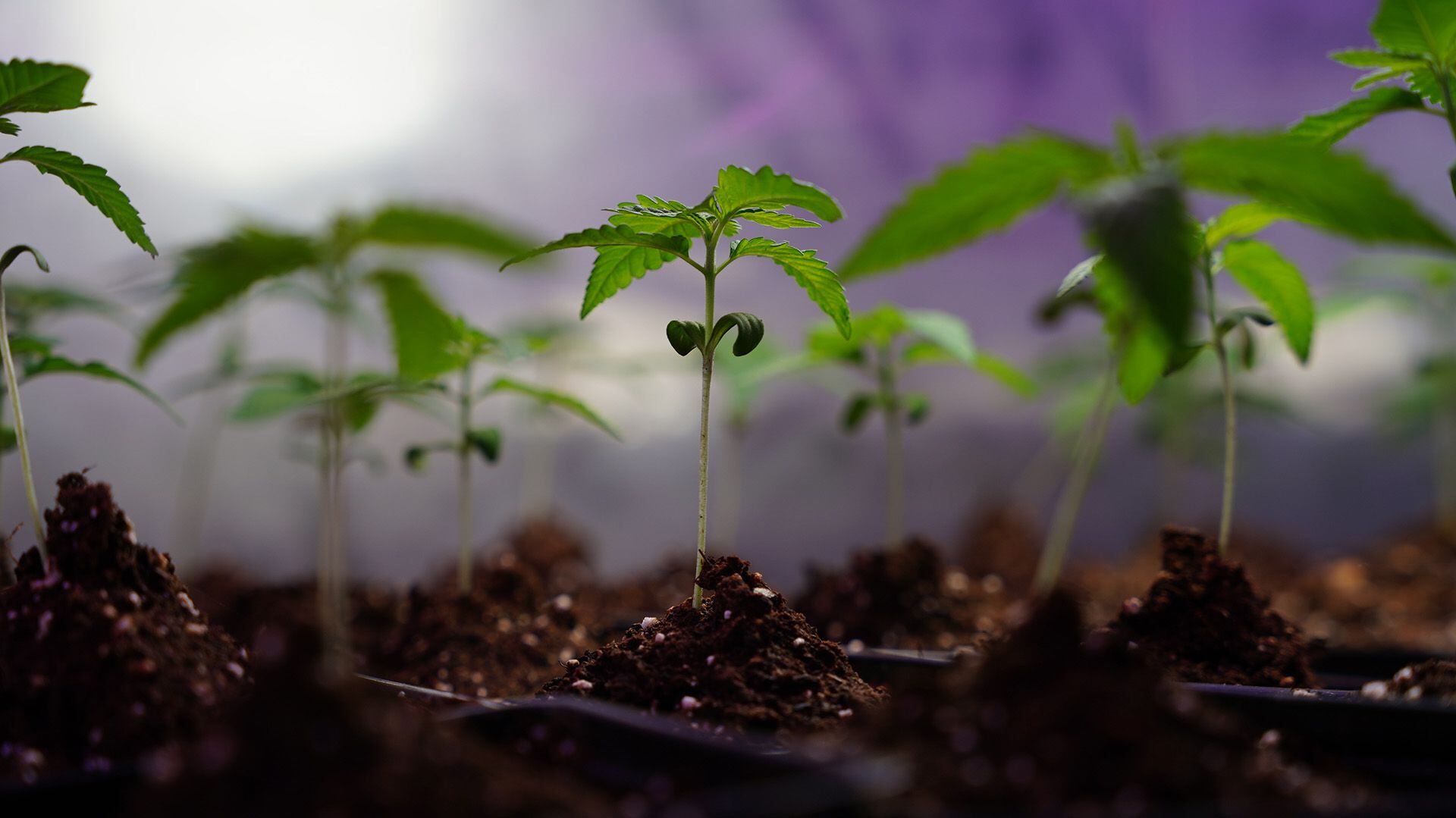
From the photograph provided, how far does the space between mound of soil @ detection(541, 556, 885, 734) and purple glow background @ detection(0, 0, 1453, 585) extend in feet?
4.09

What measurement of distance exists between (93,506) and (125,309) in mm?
757

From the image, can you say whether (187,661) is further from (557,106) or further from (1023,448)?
(1023,448)

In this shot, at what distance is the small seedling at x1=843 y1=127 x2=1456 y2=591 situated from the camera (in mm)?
530

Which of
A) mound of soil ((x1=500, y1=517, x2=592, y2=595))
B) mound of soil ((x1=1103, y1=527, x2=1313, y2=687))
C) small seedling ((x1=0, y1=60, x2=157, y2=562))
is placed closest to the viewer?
small seedling ((x1=0, y1=60, x2=157, y2=562))

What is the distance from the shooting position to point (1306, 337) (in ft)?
3.53

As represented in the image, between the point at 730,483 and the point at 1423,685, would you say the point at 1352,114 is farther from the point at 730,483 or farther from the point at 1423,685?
the point at 730,483

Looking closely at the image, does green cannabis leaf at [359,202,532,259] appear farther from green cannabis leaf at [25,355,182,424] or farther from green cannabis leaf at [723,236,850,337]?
green cannabis leaf at [25,355,182,424]

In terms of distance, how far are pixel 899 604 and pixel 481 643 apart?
30.6 inches

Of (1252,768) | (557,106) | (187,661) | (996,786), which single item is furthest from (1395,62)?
(557,106)

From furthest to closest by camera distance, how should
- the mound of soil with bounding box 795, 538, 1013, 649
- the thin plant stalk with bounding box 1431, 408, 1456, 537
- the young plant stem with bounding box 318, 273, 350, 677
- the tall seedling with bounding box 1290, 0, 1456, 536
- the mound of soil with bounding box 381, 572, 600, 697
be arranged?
the thin plant stalk with bounding box 1431, 408, 1456, 537 < the mound of soil with bounding box 795, 538, 1013, 649 < the mound of soil with bounding box 381, 572, 600, 697 < the tall seedling with bounding box 1290, 0, 1456, 536 < the young plant stem with bounding box 318, 273, 350, 677

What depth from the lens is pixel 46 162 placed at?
82 centimetres

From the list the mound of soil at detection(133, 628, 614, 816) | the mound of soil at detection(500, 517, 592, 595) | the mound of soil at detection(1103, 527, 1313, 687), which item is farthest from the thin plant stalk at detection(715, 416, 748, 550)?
the mound of soil at detection(133, 628, 614, 816)

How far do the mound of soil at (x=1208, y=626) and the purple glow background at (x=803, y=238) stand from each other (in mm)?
1287

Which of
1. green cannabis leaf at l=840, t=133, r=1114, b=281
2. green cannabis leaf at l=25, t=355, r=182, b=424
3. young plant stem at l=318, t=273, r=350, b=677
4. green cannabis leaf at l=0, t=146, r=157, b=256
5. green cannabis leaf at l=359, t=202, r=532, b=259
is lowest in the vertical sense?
young plant stem at l=318, t=273, r=350, b=677
